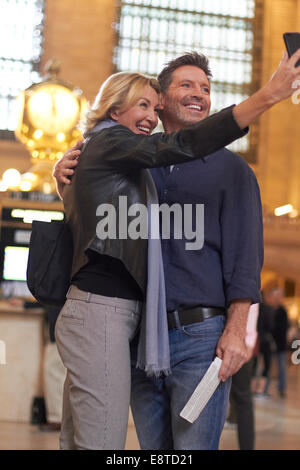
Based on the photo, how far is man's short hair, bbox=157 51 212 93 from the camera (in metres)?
2.14

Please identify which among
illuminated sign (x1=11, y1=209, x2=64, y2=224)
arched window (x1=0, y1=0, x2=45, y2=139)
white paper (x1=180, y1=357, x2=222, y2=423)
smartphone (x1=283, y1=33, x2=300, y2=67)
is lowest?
white paper (x1=180, y1=357, x2=222, y2=423)

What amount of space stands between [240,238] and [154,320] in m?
0.34

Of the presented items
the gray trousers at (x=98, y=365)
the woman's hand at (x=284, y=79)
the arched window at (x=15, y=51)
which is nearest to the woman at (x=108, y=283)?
the gray trousers at (x=98, y=365)

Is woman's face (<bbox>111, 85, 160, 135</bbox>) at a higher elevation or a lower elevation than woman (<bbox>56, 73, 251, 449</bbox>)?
higher

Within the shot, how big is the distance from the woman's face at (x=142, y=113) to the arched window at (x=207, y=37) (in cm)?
2774

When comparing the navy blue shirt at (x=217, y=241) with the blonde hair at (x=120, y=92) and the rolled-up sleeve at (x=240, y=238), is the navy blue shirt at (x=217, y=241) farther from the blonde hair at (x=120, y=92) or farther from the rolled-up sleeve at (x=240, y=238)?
the blonde hair at (x=120, y=92)

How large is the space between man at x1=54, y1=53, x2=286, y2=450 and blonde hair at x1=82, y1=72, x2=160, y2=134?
0.43 ft

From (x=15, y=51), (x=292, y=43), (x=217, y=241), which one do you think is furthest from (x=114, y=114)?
(x=15, y=51)

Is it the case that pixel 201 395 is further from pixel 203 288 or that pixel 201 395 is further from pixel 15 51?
pixel 15 51

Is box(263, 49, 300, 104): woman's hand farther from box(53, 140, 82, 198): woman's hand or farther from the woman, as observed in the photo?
box(53, 140, 82, 198): woman's hand

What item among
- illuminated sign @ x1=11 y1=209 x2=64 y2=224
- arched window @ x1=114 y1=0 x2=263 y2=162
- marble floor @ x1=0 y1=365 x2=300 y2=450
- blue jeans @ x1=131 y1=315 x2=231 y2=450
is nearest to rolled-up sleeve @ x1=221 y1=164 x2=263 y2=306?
blue jeans @ x1=131 y1=315 x2=231 y2=450

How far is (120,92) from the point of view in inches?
76.3

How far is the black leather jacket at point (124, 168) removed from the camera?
170 cm

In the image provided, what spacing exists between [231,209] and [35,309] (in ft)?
14.7
